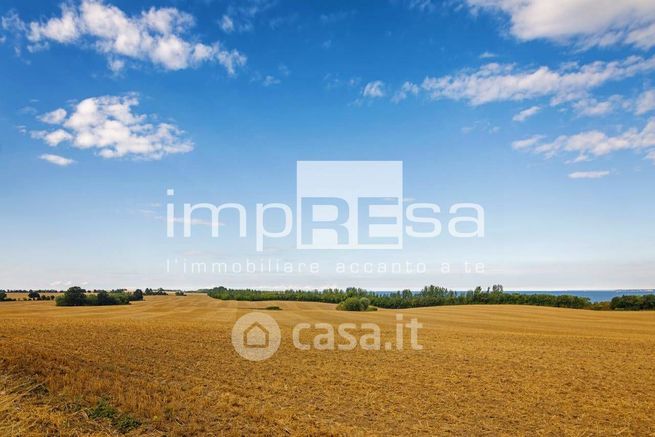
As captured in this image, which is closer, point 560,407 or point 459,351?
point 560,407

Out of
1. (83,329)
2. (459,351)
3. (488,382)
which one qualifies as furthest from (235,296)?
(488,382)

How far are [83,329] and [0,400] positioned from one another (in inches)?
1063

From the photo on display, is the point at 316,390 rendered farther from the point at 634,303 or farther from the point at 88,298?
the point at 634,303

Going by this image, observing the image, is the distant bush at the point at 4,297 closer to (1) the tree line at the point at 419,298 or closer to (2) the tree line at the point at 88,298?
(2) the tree line at the point at 88,298

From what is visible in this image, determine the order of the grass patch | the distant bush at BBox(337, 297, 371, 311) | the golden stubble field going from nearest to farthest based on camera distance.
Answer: the grass patch → the golden stubble field → the distant bush at BBox(337, 297, 371, 311)

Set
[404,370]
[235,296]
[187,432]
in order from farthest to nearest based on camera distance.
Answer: [235,296] → [404,370] → [187,432]

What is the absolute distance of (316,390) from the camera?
19828 mm

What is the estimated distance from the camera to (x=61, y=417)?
39.8 ft

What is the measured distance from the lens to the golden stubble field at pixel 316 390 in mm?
14117

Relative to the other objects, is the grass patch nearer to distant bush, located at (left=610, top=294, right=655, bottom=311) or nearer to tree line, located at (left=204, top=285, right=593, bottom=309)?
tree line, located at (left=204, top=285, right=593, bottom=309)

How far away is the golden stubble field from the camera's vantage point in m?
14.1

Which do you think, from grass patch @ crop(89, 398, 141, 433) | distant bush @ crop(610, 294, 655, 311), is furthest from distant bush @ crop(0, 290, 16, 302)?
distant bush @ crop(610, 294, 655, 311)

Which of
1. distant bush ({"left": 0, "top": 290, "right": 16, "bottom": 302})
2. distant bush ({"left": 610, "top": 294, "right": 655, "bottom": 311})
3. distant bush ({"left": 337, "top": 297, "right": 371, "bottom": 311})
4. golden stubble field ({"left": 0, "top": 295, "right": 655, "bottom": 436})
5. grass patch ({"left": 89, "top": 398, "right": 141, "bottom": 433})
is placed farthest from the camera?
distant bush ({"left": 337, "top": 297, "right": 371, "bottom": 311})

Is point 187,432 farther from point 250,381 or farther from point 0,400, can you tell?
point 250,381
